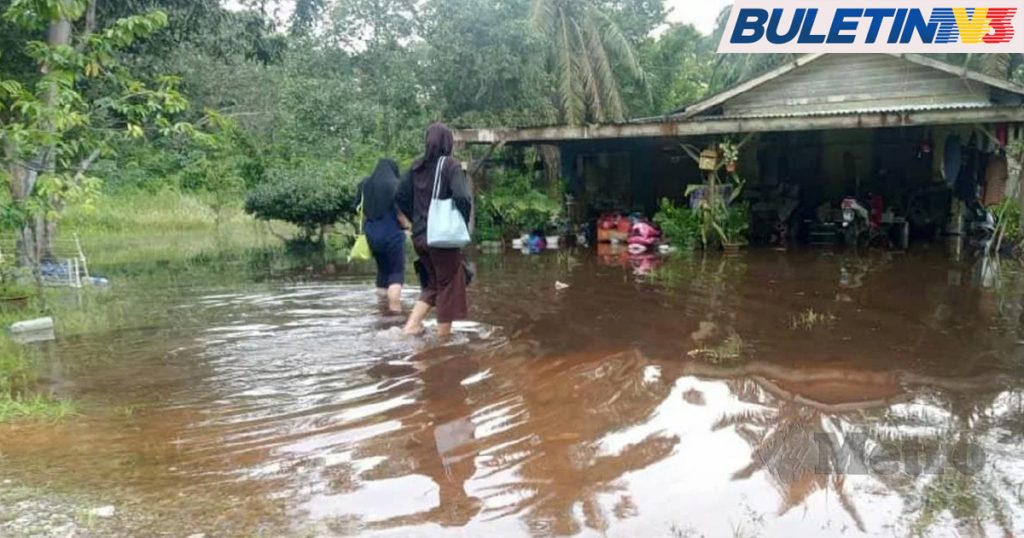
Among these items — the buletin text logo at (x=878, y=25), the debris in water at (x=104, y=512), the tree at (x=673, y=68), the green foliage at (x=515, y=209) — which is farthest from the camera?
the tree at (x=673, y=68)

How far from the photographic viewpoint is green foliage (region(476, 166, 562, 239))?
53.6 feet

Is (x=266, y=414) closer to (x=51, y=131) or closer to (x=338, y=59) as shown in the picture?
(x=51, y=131)

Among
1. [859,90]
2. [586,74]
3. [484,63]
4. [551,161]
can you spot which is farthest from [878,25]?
[586,74]

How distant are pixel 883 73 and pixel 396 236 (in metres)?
11.4

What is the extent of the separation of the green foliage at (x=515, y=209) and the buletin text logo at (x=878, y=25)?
4.67 metres

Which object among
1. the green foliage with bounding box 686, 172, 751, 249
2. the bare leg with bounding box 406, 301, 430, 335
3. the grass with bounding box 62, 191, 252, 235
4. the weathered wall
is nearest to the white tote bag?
the bare leg with bounding box 406, 301, 430, 335

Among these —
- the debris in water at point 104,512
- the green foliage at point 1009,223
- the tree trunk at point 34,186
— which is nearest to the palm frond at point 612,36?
the green foliage at point 1009,223

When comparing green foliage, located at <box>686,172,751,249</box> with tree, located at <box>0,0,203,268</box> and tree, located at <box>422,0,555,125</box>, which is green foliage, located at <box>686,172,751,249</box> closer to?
tree, located at <box>422,0,555,125</box>

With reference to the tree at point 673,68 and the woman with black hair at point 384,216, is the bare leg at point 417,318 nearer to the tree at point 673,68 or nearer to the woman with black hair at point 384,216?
the woman with black hair at point 384,216

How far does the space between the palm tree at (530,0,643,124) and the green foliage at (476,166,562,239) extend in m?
5.65

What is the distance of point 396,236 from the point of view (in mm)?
7688

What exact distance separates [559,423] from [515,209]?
12.2 meters

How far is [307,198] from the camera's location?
16.0 m

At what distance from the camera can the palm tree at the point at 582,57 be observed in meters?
22.3
